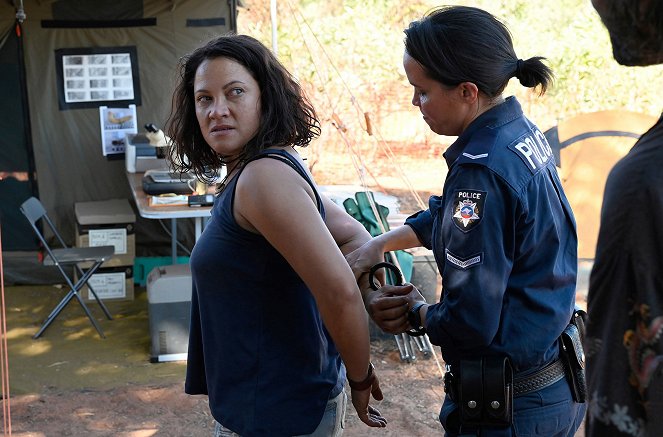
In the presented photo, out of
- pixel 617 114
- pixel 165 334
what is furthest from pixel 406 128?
pixel 165 334

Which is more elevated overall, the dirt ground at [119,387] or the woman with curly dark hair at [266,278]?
the woman with curly dark hair at [266,278]

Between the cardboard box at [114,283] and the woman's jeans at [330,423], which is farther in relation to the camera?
the cardboard box at [114,283]

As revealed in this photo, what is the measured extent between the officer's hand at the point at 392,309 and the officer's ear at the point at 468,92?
53cm

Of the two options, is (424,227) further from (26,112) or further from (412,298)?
(26,112)

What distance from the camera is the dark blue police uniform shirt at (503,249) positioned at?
198cm

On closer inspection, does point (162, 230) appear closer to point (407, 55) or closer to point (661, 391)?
point (407, 55)

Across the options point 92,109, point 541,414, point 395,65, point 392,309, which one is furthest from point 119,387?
point 395,65

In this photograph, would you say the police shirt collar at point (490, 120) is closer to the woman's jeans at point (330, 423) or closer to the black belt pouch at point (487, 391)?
the black belt pouch at point (487, 391)

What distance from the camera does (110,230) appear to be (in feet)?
24.4

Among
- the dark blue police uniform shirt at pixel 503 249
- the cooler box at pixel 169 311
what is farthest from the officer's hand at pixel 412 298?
the cooler box at pixel 169 311

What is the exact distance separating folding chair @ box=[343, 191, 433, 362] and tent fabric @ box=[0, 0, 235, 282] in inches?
91.5

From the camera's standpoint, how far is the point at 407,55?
2.18m

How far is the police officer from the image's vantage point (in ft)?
6.54

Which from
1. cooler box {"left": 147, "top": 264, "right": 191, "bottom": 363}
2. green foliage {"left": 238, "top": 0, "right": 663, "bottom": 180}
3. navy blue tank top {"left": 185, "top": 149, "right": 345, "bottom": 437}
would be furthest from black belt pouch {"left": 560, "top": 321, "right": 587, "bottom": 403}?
green foliage {"left": 238, "top": 0, "right": 663, "bottom": 180}
